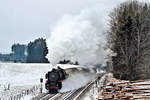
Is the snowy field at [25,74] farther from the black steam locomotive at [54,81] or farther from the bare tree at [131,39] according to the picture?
the black steam locomotive at [54,81]

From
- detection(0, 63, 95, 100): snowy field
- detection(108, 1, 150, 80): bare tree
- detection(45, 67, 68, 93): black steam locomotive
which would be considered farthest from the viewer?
detection(0, 63, 95, 100): snowy field

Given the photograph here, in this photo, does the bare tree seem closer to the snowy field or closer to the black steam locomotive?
the snowy field

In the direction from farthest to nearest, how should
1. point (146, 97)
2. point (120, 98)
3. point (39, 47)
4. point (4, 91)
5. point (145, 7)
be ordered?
1. point (39, 47)
2. point (145, 7)
3. point (4, 91)
4. point (120, 98)
5. point (146, 97)

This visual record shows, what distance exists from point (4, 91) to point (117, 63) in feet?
57.0

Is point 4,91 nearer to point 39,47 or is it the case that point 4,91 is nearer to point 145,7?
point 145,7

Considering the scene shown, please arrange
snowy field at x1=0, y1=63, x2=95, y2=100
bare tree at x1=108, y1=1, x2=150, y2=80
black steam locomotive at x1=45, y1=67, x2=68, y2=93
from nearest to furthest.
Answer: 1. black steam locomotive at x1=45, y1=67, x2=68, y2=93
2. bare tree at x1=108, y1=1, x2=150, y2=80
3. snowy field at x1=0, y1=63, x2=95, y2=100

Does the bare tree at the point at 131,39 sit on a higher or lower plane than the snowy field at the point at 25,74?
higher

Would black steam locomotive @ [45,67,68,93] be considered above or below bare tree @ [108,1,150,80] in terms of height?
below

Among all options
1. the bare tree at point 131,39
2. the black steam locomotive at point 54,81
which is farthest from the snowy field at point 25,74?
the black steam locomotive at point 54,81

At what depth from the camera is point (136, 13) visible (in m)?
31.8

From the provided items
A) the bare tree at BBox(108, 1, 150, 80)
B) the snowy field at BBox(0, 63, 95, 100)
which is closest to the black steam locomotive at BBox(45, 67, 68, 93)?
the bare tree at BBox(108, 1, 150, 80)

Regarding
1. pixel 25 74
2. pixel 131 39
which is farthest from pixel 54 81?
pixel 25 74

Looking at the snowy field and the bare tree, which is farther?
the snowy field

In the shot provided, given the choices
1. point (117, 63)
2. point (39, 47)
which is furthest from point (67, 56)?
point (39, 47)
